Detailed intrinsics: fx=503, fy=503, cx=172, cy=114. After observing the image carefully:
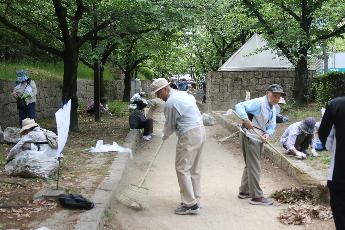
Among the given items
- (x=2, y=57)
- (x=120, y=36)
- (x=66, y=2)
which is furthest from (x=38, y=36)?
(x=2, y=57)

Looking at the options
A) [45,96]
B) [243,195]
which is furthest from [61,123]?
[45,96]

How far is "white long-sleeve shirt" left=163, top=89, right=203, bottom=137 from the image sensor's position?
643 cm

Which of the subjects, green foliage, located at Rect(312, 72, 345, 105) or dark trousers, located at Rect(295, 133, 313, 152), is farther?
green foliage, located at Rect(312, 72, 345, 105)

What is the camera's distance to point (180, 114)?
21.1ft

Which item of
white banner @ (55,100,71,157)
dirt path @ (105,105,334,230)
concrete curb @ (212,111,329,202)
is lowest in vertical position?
dirt path @ (105,105,334,230)

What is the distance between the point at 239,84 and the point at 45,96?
28.2 feet

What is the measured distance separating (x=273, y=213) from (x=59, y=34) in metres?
9.98

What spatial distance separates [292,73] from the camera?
72.1 feet

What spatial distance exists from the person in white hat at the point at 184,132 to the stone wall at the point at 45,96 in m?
8.04

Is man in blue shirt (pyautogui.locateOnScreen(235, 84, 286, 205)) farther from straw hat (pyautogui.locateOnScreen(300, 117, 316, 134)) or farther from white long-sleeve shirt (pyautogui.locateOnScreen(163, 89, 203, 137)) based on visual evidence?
straw hat (pyautogui.locateOnScreen(300, 117, 316, 134))

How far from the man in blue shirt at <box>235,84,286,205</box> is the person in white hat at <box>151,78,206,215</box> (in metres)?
0.73

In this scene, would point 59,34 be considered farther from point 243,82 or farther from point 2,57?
point 243,82

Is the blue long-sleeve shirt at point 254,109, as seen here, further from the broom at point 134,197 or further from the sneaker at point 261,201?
the broom at point 134,197

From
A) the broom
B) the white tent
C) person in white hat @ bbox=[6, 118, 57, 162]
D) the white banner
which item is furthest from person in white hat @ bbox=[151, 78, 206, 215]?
the white tent
